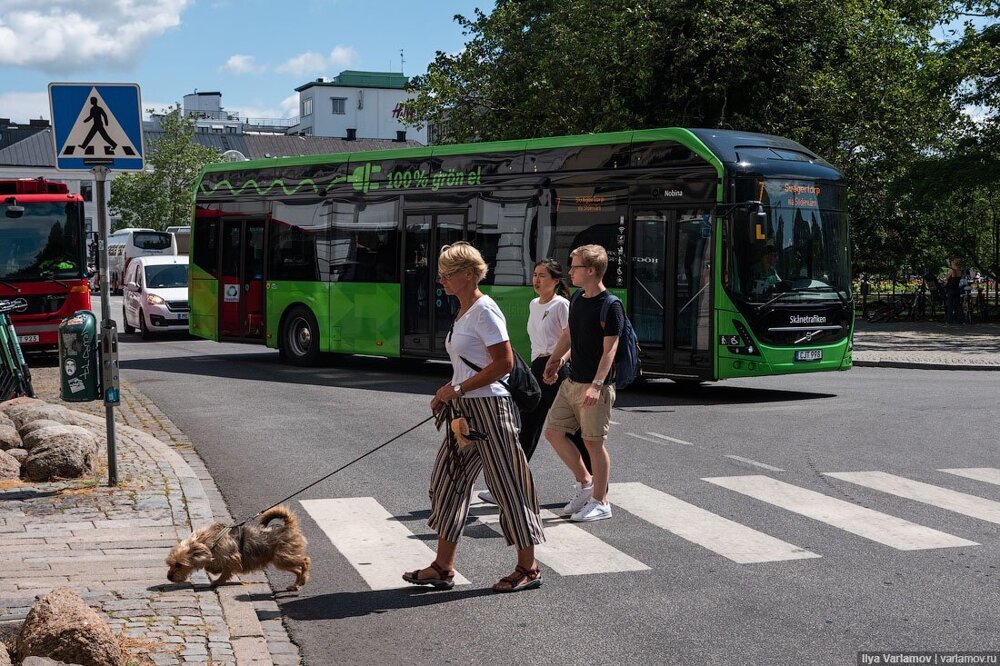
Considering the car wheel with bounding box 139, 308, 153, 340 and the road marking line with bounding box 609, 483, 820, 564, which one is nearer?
the road marking line with bounding box 609, 483, 820, 564

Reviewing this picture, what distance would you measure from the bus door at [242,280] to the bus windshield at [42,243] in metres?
2.34

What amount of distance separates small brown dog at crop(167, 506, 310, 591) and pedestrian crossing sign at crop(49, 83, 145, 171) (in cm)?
368

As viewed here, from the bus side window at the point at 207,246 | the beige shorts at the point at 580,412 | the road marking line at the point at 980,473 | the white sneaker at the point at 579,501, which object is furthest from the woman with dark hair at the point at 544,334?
the bus side window at the point at 207,246

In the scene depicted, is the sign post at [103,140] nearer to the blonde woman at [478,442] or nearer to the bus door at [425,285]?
the blonde woman at [478,442]

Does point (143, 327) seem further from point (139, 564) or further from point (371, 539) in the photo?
point (139, 564)

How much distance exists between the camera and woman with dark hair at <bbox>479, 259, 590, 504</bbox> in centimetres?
895

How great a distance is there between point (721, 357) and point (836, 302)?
2.01 m

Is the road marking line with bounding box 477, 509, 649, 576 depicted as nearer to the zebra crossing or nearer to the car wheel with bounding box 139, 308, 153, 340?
the zebra crossing

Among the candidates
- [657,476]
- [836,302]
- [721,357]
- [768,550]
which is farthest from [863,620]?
[836,302]

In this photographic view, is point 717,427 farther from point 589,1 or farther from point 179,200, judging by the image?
point 179,200

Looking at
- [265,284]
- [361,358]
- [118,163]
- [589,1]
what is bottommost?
[361,358]

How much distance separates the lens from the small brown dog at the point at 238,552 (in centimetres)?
621

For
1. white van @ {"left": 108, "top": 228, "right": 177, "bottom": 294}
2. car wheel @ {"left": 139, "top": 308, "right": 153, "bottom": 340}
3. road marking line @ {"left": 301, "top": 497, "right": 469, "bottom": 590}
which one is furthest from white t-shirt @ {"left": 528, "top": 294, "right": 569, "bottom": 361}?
white van @ {"left": 108, "top": 228, "right": 177, "bottom": 294}

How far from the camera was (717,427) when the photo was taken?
13.0m
